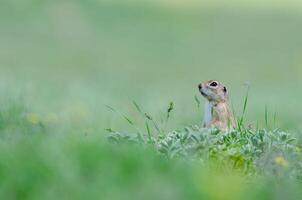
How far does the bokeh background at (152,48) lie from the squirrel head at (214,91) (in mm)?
5104

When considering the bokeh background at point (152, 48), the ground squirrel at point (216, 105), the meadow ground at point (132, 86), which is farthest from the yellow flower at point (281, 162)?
the bokeh background at point (152, 48)

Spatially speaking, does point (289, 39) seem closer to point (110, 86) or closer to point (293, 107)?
point (110, 86)

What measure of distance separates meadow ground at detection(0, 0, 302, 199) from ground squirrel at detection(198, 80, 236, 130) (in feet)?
1.03

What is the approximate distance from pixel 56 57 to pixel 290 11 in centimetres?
758

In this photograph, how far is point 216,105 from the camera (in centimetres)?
793

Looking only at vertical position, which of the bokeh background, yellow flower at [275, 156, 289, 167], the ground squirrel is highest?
the bokeh background

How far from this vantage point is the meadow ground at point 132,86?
15.2ft

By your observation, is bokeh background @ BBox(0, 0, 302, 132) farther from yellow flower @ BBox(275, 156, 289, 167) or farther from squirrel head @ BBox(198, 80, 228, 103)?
yellow flower @ BBox(275, 156, 289, 167)

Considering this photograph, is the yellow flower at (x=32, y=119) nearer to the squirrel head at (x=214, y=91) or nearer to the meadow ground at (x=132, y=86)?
the meadow ground at (x=132, y=86)

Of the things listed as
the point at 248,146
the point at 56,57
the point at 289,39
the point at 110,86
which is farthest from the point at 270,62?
the point at 248,146

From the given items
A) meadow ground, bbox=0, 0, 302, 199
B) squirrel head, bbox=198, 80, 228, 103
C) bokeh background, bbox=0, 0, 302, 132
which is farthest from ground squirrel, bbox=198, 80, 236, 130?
bokeh background, bbox=0, 0, 302, 132

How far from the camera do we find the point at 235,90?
1734 centimetres

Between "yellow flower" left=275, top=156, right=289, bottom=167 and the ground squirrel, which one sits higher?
the ground squirrel

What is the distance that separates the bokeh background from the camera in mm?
16156
